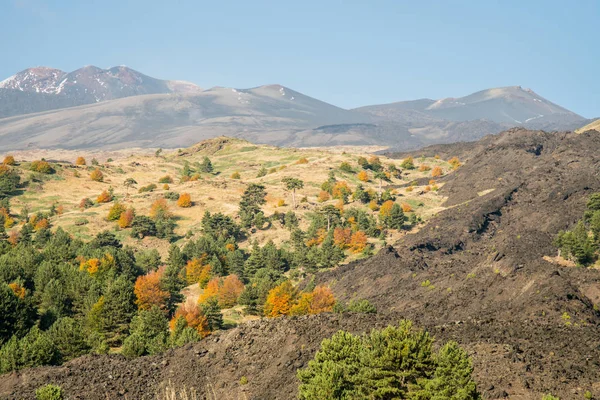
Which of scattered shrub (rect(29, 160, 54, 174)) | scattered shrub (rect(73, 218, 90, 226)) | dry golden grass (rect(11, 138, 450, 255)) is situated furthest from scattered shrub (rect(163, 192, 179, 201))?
scattered shrub (rect(29, 160, 54, 174))

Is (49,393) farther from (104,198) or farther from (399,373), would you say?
(104,198)

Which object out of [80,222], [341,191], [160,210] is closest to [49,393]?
[80,222]

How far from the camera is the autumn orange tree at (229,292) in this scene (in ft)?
313

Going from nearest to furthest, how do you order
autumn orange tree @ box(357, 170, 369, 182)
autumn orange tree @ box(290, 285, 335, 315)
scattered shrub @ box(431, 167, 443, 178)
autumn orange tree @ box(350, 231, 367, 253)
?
autumn orange tree @ box(290, 285, 335, 315) < autumn orange tree @ box(350, 231, 367, 253) < autumn orange tree @ box(357, 170, 369, 182) < scattered shrub @ box(431, 167, 443, 178)

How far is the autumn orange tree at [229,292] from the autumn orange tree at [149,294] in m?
8.20

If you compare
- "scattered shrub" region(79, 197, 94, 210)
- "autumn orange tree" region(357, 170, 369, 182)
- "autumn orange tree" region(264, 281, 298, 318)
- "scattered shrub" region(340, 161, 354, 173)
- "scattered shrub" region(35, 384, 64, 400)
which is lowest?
"autumn orange tree" region(264, 281, 298, 318)

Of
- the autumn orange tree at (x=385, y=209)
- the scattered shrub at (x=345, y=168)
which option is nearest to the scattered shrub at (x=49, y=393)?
the autumn orange tree at (x=385, y=209)

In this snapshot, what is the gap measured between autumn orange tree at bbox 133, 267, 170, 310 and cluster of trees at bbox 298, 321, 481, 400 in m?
52.9

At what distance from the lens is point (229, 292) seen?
96750 millimetres

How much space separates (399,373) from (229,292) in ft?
202

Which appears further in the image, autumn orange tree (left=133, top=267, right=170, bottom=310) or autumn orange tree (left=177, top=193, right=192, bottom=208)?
autumn orange tree (left=177, top=193, right=192, bottom=208)

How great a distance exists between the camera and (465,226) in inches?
4678

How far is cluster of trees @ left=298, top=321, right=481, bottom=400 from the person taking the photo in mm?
36375

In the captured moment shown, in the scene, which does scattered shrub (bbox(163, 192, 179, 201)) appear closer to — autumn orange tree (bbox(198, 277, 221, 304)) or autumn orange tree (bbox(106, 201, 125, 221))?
autumn orange tree (bbox(106, 201, 125, 221))
